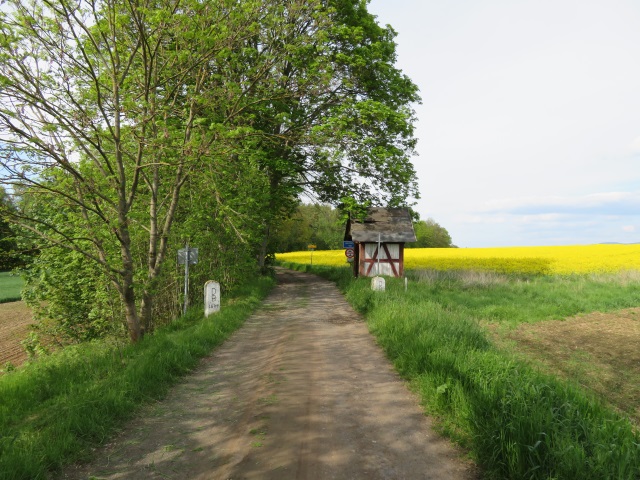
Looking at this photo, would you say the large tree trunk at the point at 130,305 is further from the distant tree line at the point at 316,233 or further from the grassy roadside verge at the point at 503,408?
the distant tree line at the point at 316,233

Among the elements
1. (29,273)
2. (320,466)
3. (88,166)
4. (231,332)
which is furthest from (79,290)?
(320,466)

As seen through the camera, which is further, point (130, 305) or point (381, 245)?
point (381, 245)

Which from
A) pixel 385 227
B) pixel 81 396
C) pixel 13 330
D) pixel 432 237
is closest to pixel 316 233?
pixel 432 237

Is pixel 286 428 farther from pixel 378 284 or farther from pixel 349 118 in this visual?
pixel 349 118

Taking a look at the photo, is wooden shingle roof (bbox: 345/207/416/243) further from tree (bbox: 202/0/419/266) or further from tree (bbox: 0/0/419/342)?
tree (bbox: 0/0/419/342)

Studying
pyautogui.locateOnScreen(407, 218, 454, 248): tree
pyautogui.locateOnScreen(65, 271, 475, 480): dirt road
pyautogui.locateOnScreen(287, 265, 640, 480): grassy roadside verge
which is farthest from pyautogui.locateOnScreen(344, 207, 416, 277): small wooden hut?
pyautogui.locateOnScreen(407, 218, 454, 248): tree

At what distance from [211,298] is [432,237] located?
277ft

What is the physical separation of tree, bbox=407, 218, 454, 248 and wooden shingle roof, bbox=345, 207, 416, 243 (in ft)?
194

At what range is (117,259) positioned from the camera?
987 centimetres

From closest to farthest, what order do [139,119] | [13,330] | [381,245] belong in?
[139,119] < [13,330] < [381,245]

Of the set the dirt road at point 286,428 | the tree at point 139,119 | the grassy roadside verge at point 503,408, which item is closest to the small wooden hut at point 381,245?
the tree at point 139,119

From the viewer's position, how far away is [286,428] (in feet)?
14.3

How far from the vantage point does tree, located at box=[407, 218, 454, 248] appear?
85.9 m

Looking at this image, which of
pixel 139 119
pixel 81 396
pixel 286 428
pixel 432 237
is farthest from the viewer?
pixel 432 237
